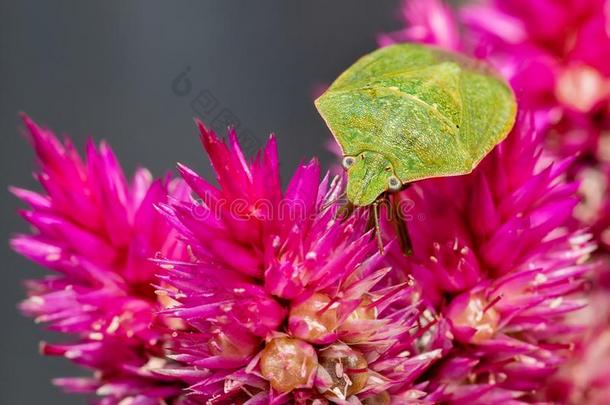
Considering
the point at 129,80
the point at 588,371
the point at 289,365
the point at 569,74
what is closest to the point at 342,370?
the point at 289,365

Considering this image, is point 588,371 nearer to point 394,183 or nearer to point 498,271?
point 498,271

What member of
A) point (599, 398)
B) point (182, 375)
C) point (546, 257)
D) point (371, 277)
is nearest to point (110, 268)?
point (182, 375)

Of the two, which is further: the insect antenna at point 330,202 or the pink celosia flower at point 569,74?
the pink celosia flower at point 569,74

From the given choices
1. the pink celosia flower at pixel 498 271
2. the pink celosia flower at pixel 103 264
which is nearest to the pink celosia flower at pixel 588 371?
the pink celosia flower at pixel 498 271

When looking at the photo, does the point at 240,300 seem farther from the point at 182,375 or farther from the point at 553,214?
the point at 553,214

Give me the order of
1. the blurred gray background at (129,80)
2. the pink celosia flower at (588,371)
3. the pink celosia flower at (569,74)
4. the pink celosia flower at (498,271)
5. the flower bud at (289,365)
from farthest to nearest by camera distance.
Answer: the blurred gray background at (129,80), the pink celosia flower at (569,74), the pink celosia flower at (588,371), the pink celosia flower at (498,271), the flower bud at (289,365)

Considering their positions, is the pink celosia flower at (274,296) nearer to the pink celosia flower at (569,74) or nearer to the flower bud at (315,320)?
the flower bud at (315,320)
